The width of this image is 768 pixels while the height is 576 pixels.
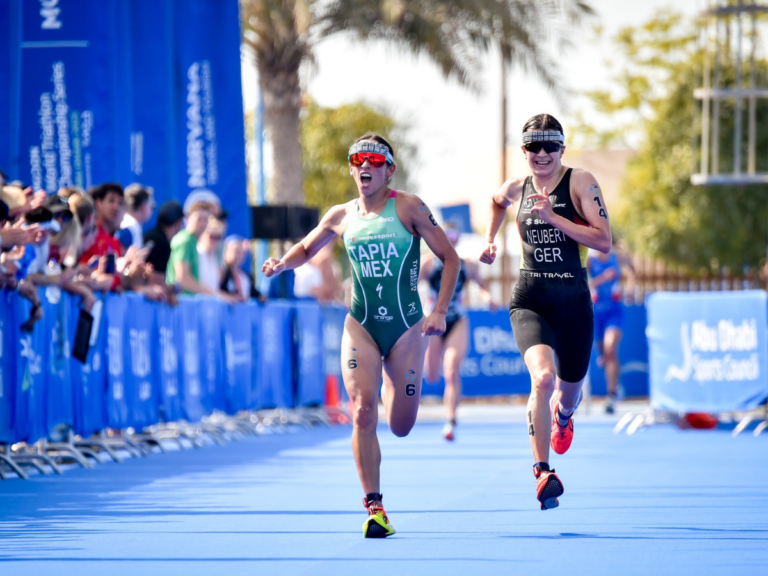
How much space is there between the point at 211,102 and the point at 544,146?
11635mm

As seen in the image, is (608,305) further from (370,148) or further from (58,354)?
(370,148)

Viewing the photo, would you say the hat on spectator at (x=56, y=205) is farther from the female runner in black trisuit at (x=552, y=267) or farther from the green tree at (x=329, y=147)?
the green tree at (x=329, y=147)

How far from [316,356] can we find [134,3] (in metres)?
5.18

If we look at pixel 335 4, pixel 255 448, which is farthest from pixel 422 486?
pixel 335 4

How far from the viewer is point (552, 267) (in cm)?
792

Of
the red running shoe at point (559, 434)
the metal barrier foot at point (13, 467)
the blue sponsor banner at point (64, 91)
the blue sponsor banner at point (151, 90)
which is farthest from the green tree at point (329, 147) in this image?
the red running shoe at point (559, 434)

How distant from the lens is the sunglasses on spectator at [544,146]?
779cm

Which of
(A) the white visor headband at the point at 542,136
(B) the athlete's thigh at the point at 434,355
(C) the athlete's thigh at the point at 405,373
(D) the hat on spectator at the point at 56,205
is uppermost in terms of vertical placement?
(A) the white visor headband at the point at 542,136

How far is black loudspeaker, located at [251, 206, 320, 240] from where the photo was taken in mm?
19484

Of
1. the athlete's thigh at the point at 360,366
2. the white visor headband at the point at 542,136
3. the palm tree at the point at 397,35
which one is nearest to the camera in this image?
the athlete's thigh at the point at 360,366

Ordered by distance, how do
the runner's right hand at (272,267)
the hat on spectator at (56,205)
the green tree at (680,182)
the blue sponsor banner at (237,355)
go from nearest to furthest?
the runner's right hand at (272,267) < the hat on spectator at (56,205) < the blue sponsor banner at (237,355) < the green tree at (680,182)

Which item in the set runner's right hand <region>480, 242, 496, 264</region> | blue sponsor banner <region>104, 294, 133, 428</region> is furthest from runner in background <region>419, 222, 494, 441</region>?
runner's right hand <region>480, 242, 496, 264</region>

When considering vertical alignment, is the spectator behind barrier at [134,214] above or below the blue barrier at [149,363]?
above

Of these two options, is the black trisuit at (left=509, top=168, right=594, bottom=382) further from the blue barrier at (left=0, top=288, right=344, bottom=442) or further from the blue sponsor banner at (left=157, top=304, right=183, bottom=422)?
the blue sponsor banner at (left=157, top=304, right=183, bottom=422)
